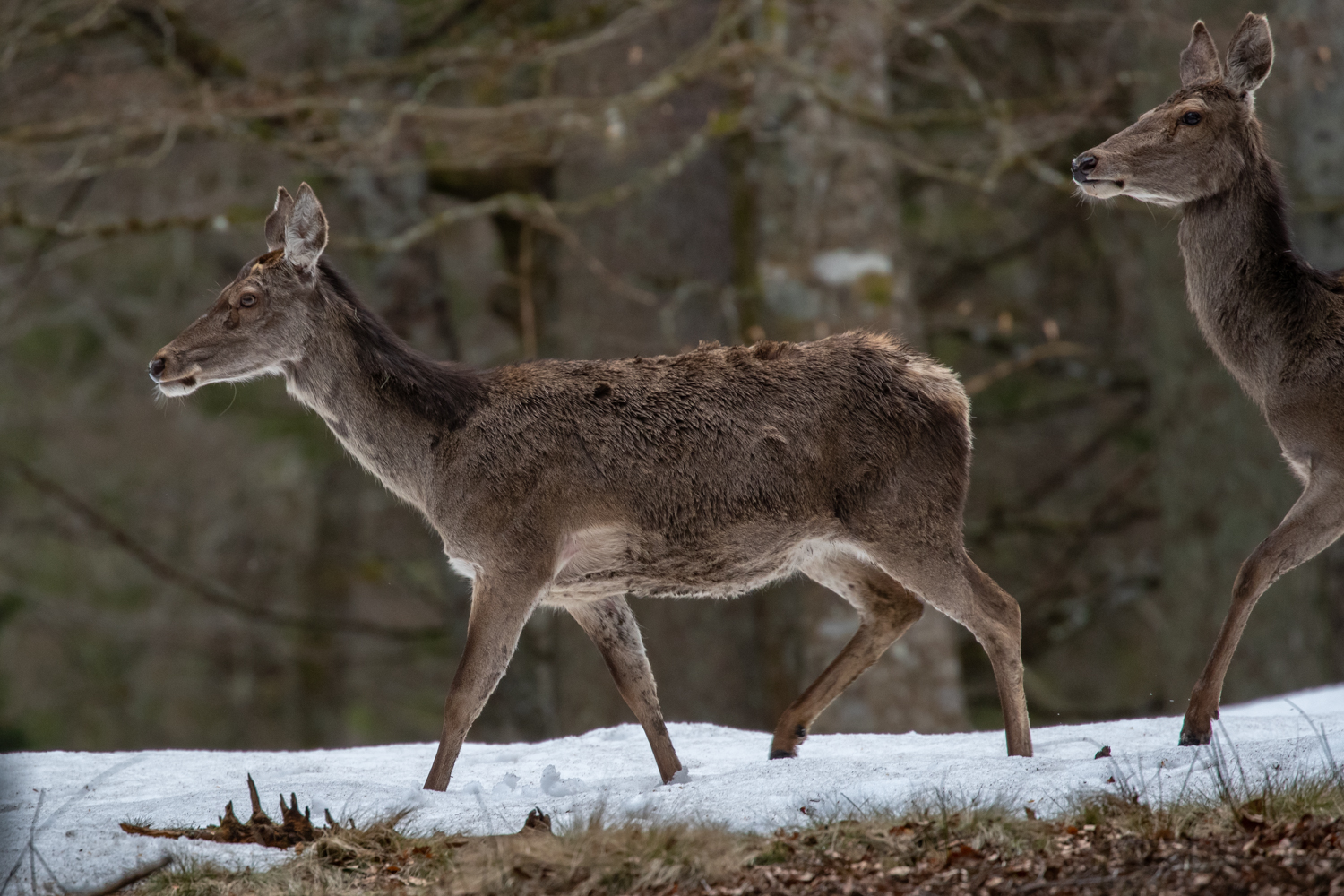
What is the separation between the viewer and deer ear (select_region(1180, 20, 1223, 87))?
6707mm

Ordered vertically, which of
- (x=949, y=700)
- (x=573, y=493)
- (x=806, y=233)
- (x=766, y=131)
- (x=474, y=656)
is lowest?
(x=949, y=700)

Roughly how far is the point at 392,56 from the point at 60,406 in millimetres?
8339

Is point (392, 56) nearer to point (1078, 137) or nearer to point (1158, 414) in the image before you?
point (1078, 137)

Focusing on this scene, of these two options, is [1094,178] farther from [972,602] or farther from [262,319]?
[262,319]

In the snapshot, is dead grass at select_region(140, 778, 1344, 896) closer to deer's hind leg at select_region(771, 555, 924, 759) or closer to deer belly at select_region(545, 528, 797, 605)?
deer belly at select_region(545, 528, 797, 605)

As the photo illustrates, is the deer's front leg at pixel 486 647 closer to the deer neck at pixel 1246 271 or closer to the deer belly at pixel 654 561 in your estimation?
the deer belly at pixel 654 561

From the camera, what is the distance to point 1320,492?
595cm

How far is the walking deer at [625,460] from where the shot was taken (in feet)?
20.9

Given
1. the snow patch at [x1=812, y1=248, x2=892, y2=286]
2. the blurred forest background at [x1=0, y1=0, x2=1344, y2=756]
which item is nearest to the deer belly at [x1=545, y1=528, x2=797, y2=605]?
the blurred forest background at [x1=0, y1=0, x2=1344, y2=756]

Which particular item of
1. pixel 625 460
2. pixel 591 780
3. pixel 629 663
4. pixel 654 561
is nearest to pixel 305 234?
pixel 625 460

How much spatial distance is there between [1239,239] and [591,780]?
150 inches

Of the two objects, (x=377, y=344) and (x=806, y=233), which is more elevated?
(x=806, y=233)

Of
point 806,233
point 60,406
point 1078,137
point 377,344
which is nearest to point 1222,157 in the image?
point 377,344

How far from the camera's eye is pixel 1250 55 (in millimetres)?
6410
